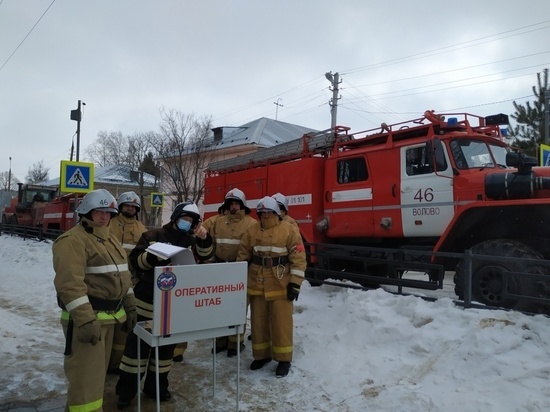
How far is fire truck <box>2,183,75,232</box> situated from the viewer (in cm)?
2106

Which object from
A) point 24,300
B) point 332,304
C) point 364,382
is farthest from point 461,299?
point 24,300

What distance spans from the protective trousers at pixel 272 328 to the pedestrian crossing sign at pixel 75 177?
6.60 m

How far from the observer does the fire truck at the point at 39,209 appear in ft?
69.1

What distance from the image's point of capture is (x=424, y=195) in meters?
7.36

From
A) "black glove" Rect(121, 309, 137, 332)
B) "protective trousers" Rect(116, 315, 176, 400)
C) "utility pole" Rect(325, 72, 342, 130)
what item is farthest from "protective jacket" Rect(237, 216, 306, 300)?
"utility pole" Rect(325, 72, 342, 130)

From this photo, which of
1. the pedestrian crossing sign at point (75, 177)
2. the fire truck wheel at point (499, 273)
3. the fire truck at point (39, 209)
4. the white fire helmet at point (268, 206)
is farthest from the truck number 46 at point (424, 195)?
the fire truck at point (39, 209)

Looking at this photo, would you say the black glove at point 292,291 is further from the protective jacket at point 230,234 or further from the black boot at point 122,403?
the black boot at point 122,403

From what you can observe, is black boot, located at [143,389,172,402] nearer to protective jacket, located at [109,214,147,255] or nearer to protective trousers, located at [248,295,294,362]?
protective trousers, located at [248,295,294,362]

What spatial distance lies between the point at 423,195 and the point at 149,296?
15.6 ft

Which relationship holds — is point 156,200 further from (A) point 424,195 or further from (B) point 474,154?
(B) point 474,154

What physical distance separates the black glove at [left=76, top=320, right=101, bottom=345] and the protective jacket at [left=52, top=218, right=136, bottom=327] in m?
0.03

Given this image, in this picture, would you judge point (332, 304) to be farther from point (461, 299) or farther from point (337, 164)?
point (337, 164)

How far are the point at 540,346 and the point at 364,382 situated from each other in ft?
5.65

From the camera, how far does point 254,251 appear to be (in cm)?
Result: 530
